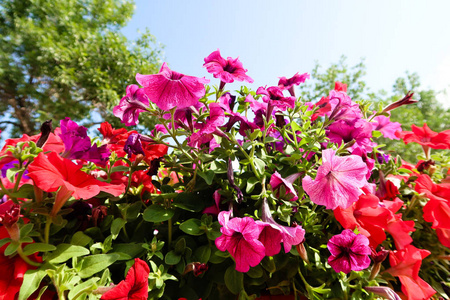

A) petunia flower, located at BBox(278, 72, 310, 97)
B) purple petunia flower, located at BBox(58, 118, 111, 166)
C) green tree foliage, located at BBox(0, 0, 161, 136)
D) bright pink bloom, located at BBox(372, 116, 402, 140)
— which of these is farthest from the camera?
green tree foliage, located at BBox(0, 0, 161, 136)

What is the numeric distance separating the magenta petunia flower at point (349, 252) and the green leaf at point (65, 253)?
1.54 ft

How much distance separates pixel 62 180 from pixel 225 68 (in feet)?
1.47

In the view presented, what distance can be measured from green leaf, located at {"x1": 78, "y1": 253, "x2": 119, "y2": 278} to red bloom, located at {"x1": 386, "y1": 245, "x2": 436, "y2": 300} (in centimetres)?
61

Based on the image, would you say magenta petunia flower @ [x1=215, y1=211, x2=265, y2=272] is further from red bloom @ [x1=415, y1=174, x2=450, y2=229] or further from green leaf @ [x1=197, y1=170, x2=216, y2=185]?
red bloom @ [x1=415, y1=174, x2=450, y2=229]

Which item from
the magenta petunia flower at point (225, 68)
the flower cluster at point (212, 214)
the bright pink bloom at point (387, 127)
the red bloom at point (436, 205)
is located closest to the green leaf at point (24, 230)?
the flower cluster at point (212, 214)

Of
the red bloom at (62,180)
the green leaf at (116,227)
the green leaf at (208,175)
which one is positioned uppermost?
the green leaf at (208,175)

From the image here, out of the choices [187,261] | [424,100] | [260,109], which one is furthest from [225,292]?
[424,100]

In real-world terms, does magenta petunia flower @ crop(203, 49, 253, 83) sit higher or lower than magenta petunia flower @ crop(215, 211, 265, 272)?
higher

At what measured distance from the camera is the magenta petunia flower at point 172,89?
0.53 meters

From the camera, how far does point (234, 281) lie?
56cm

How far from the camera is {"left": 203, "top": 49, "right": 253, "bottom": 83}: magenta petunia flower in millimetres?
656

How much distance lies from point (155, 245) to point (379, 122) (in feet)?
3.00

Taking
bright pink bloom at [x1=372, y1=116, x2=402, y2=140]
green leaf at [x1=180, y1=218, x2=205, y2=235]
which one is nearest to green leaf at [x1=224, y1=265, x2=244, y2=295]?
green leaf at [x1=180, y1=218, x2=205, y2=235]

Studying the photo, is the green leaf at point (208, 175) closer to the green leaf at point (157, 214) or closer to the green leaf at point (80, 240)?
the green leaf at point (157, 214)
